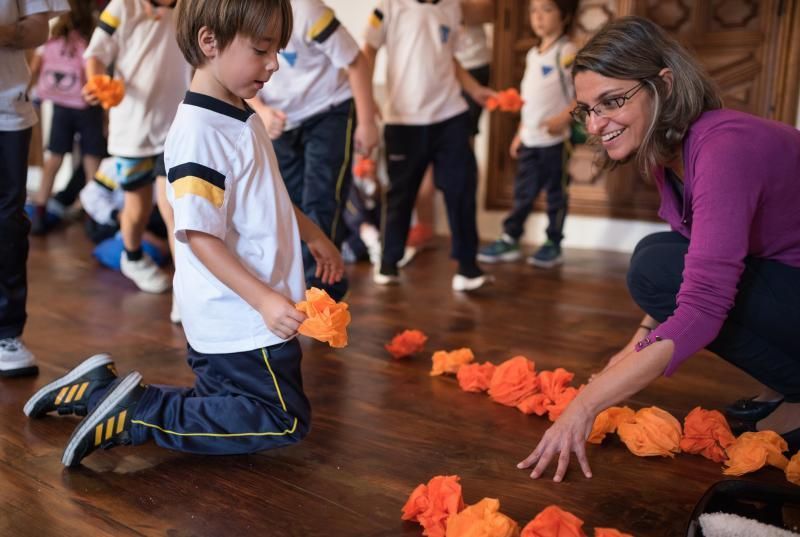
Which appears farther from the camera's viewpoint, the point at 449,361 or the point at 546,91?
the point at 546,91

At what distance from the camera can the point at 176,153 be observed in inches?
62.7

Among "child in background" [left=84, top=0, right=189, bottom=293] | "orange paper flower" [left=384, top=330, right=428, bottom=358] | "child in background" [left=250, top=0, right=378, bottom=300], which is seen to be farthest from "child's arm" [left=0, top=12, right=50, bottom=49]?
"orange paper flower" [left=384, top=330, right=428, bottom=358]

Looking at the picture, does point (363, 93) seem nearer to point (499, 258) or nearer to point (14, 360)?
point (14, 360)

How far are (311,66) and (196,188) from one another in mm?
1360

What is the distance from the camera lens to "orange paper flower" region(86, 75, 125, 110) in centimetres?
285

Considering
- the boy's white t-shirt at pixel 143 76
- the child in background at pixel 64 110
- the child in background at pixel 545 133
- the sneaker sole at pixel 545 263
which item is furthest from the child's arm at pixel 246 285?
the child in background at pixel 64 110

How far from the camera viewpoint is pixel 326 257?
196 centimetres

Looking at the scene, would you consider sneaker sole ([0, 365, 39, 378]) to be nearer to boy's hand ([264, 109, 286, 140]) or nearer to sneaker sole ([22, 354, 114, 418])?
sneaker sole ([22, 354, 114, 418])

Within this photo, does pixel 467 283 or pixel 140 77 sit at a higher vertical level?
pixel 140 77

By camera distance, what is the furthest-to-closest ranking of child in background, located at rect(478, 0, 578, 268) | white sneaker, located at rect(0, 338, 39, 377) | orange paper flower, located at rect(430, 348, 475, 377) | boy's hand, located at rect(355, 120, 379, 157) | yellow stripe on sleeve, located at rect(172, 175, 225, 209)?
1. child in background, located at rect(478, 0, 578, 268)
2. boy's hand, located at rect(355, 120, 379, 157)
3. orange paper flower, located at rect(430, 348, 475, 377)
4. white sneaker, located at rect(0, 338, 39, 377)
5. yellow stripe on sleeve, located at rect(172, 175, 225, 209)

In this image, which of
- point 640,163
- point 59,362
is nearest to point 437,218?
point 59,362

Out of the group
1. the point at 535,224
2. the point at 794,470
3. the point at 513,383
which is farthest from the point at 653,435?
the point at 535,224

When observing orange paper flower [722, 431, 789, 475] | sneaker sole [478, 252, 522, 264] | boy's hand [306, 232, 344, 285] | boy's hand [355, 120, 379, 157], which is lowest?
sneaker sole [478, 252, 522, 264]

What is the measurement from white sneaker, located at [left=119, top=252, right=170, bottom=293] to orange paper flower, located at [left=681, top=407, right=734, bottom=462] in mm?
2238
